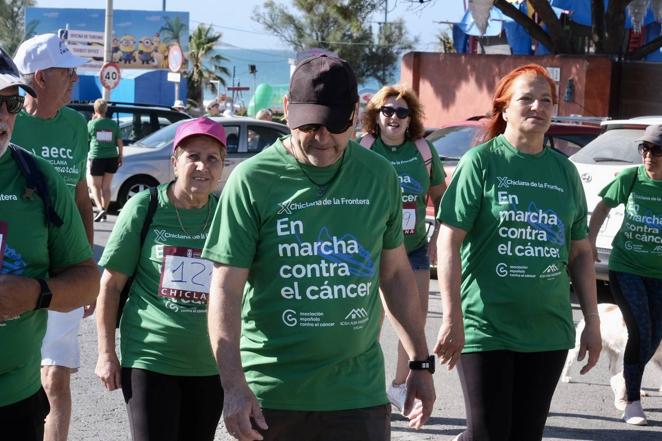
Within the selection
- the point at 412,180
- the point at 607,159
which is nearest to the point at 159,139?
the point at 607,159

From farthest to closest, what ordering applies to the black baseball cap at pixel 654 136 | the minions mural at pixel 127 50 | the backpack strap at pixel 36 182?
the minions mural at pixel 127 50, the black baseball cap at pixel 654 136, the backpack strap at pixel 36 182

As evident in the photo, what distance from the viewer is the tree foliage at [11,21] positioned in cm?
8081

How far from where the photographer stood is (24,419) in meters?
3.48

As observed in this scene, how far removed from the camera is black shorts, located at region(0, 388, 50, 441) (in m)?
3.44

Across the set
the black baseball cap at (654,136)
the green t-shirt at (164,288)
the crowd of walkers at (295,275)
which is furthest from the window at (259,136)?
the green t-shirt at (164,288)

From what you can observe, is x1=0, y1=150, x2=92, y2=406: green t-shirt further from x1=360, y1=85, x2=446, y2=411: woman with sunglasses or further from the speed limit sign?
the speed limit sign

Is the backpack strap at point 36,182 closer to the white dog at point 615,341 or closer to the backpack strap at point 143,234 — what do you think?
the backpack strap at point 143,234

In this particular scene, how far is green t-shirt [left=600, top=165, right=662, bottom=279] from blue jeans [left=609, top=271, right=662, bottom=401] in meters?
0.07

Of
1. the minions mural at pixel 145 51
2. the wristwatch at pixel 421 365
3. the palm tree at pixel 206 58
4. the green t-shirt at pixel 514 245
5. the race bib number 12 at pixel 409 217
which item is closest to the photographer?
the wristwatch at pixel 421 365

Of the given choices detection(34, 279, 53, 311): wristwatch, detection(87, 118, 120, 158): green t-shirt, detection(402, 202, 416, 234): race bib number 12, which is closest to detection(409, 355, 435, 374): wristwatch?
detection(34, 279, 53, 311): wristwatch

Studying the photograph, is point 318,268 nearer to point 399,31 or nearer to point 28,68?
point 28,68

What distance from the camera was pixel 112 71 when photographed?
28688mm

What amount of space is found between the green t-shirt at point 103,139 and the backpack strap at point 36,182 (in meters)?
14.3

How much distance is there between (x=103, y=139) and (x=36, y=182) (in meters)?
14.5
